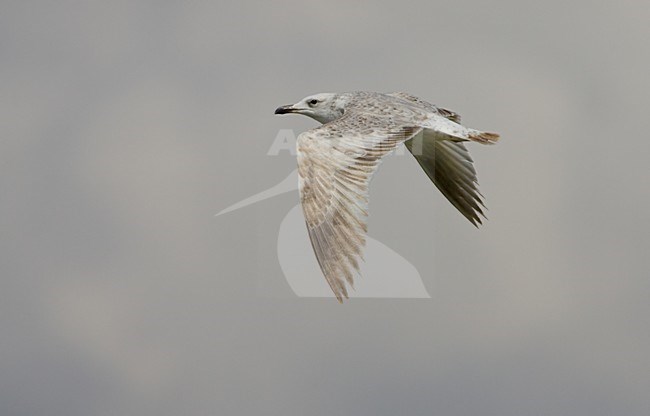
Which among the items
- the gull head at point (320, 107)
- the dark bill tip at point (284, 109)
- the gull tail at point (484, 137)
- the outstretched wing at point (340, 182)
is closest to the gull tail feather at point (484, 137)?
the gull tail at point (484, 137)

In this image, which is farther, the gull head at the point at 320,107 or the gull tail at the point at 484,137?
the gull head at the point at 320,107

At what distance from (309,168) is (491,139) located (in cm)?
265

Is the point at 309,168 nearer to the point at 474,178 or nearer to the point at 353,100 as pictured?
the point at 353,100

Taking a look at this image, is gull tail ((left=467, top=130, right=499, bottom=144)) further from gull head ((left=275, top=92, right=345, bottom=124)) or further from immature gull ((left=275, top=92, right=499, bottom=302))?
gull head ((left=275, top=92, right=345, bottom=124))

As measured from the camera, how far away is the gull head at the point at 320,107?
1598 centimetres

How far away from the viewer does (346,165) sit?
13445 millimetres

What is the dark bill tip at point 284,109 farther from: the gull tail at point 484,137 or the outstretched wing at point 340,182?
the gull tail at point 484,137

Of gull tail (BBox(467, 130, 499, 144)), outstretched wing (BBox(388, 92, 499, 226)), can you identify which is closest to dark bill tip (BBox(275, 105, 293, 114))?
outstretched wing (BBox(388, 92, 499, 226))

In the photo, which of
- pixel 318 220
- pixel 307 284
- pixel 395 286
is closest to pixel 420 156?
pixel 395 286

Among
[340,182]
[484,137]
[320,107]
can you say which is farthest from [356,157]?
[320,107]

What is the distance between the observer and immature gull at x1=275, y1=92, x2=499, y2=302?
12.6 m

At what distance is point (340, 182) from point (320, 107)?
10.2 ft

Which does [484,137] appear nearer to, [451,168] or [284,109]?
[451,168]

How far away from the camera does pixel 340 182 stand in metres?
13.2
